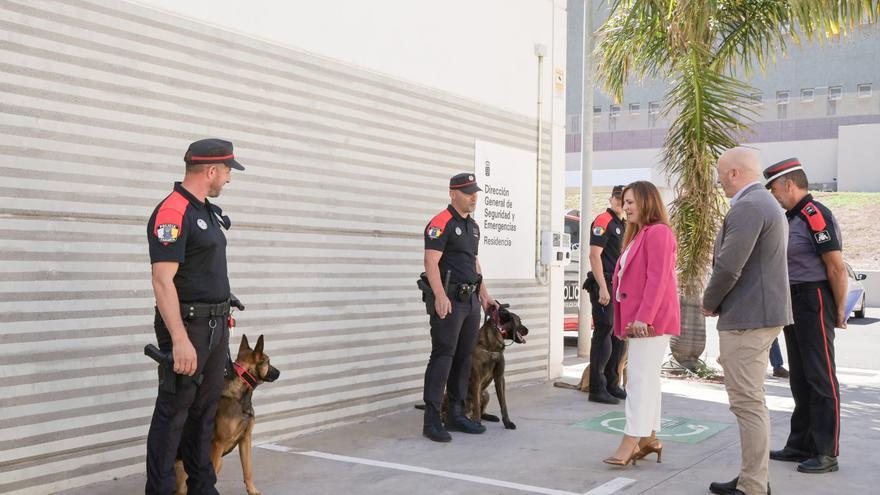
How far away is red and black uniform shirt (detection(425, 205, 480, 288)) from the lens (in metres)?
6.55

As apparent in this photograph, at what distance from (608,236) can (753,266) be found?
320cm

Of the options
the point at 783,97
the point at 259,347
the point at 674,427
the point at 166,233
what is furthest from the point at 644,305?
the point at 783,97

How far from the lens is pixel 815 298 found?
5.84 meters

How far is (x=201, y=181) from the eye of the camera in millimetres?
4504

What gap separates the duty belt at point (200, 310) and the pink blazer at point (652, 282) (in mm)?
2577

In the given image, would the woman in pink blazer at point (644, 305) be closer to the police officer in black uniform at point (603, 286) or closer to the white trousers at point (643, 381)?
the white trousers at point (643, 381)

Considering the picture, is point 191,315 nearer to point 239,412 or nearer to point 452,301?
point 239,412

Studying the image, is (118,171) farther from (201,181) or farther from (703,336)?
(703,336)

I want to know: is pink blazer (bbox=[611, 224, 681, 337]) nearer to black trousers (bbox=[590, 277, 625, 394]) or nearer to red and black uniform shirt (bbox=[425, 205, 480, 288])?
red and black uniform shirt (bbox=[425, 205, 480, 288])

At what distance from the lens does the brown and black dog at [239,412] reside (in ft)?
15.8

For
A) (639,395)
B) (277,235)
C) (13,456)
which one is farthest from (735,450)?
(13,456)

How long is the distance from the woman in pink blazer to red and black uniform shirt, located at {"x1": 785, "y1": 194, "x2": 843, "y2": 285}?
900 mm

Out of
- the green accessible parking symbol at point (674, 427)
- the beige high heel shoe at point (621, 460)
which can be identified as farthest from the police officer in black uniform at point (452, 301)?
the beige high heel shoe at point (621, 460)

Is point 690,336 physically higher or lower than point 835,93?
lower
